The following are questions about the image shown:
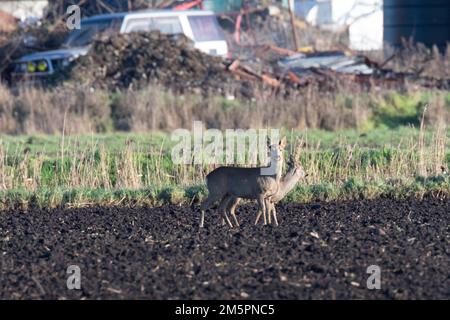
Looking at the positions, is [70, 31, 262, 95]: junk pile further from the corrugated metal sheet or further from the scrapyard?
the corrugated metal sheet

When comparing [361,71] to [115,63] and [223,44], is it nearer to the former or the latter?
[223,44]

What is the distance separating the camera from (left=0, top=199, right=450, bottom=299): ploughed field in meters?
8.64

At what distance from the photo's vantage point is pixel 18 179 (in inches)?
592

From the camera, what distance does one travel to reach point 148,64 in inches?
953

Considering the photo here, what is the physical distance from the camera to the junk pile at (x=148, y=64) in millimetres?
23672

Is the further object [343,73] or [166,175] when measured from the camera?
[343,73]

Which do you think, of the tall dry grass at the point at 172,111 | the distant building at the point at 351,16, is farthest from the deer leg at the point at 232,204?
the distant building at the point at 351,16

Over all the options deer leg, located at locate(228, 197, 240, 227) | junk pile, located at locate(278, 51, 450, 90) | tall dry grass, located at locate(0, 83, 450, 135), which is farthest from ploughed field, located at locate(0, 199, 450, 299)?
junk pile, located at locate(278, 51, 450, 90)

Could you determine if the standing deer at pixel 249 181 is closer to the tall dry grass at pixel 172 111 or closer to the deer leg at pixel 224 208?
the deer leg at pixel 224 208

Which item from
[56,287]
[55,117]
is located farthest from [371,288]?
[55,117]

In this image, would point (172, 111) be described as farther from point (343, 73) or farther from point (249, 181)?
point (249, 181)

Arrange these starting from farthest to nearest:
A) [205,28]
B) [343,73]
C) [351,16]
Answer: [351,16] < [205,28] < [343,73]

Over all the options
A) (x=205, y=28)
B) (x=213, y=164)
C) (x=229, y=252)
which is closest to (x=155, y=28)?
(x=205, y=28)

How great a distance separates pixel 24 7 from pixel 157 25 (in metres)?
13.5
